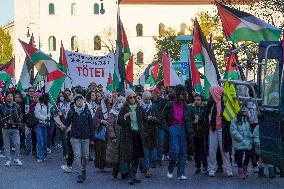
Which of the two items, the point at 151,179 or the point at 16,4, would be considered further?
the point at 16,4

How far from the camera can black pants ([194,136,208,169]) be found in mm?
16344

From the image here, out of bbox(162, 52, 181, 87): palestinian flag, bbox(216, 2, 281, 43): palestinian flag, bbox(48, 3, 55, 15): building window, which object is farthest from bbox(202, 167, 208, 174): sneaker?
bbox(48, 3, 55, 15): building window

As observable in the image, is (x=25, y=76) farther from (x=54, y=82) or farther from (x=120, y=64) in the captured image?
(x=120, y=64)

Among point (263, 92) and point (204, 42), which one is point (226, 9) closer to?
point (204, 42)

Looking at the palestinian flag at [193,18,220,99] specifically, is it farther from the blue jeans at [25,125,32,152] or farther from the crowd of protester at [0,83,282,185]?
the blue jeans at [25,125,32,152]

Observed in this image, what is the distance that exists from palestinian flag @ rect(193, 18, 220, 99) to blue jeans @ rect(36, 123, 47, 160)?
4249 mm

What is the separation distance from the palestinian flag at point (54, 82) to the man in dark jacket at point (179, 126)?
448 cm

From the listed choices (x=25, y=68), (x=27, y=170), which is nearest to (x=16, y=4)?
(x=25, y=68)

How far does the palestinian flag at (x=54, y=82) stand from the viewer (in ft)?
62.6

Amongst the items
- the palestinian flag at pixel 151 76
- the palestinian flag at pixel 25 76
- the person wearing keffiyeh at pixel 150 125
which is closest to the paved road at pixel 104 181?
the person wearing keffiyeh at pixel 150 125

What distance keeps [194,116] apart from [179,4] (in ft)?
282

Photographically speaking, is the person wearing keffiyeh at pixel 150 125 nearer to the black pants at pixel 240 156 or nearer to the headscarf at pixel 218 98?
the headscarf at pixel 218 98

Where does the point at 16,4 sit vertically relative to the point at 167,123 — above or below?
above

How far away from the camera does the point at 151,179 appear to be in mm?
15359
